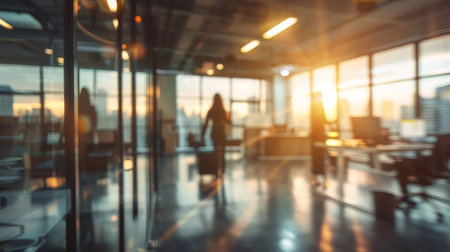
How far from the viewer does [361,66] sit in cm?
792

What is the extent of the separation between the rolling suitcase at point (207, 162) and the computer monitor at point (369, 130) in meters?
2.88

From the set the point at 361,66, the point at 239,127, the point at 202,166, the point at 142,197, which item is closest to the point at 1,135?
the point at 142,197

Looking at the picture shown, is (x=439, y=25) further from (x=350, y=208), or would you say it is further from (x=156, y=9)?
(x=156, y=9)

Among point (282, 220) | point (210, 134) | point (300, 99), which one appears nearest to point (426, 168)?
point (282, 220)

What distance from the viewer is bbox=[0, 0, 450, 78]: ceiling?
17.0 feet

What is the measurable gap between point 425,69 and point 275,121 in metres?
6.91

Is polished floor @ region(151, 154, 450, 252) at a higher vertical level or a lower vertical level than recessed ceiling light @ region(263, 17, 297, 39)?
lower

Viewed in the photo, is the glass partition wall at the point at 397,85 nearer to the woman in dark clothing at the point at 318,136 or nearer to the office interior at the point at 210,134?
the office interior at the point at 210,134

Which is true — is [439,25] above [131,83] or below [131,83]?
above

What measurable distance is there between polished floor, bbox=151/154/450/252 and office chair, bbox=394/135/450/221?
0.41 meters

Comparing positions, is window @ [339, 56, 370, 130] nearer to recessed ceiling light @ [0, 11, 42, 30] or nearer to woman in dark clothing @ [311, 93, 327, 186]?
woman in dark clothing @ [311, 93, 327, 186]

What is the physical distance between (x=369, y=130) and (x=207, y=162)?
3.26 metres

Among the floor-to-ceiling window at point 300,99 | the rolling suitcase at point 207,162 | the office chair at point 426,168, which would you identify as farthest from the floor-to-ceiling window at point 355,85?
the rolling suitcase at point 207,162

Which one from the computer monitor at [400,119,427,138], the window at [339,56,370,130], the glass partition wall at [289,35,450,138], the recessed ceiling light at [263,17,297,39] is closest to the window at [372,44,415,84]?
the glass partition wall at [289,35,450,138]
